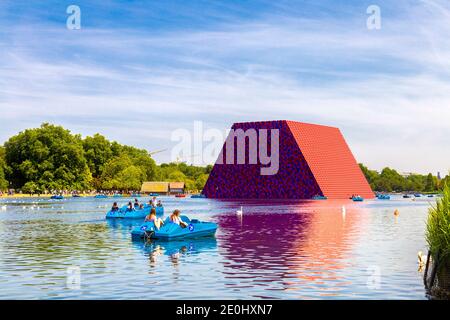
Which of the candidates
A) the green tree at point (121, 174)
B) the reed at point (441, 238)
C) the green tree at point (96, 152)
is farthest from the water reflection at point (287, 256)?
the green tree at point (96, 152)

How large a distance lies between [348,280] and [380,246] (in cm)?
1075

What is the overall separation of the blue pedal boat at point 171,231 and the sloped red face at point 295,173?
107 meters

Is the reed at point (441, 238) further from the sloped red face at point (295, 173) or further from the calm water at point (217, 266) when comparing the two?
the sloped red face at point (295, 173)

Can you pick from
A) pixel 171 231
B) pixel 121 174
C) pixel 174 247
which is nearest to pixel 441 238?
pixel 174 247

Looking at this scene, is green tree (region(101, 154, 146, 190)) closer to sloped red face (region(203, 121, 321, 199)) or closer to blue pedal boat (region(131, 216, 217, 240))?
sloped red face (region(203, 121, 321, 199))

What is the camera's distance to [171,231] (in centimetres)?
2988

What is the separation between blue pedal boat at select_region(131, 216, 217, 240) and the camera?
98.1 feet

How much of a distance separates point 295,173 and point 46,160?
5532 cm

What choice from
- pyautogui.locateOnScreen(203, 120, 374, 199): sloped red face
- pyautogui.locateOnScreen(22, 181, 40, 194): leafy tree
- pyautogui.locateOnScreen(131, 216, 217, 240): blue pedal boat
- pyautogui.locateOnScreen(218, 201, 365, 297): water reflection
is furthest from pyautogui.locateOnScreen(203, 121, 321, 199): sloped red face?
pyautogui.locateOnScreen(131, 216, 217, 240): blue pedal boat

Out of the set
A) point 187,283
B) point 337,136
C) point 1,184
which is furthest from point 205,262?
point 337,136

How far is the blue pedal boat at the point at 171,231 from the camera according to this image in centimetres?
2991

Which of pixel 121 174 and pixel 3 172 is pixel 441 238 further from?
pixel 121 174

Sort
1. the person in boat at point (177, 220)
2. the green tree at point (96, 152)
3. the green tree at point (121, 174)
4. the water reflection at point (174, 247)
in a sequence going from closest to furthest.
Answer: the water reflection at point (174, 247)
the person in boat at point (177, 220)
the green tree at point (121, 174)
the green tree at point (96, 152)
